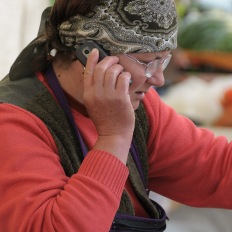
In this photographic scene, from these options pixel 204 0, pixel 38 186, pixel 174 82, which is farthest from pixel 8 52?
pixel 204 0

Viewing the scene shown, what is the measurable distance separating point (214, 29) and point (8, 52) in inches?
77.1

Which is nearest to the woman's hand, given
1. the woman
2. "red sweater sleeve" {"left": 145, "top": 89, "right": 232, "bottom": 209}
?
the woman

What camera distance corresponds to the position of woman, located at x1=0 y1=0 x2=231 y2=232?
3.68ft

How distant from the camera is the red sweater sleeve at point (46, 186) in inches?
43.4

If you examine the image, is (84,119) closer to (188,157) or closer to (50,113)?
(50,113)

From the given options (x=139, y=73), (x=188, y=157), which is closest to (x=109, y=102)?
(x=139, y=73)

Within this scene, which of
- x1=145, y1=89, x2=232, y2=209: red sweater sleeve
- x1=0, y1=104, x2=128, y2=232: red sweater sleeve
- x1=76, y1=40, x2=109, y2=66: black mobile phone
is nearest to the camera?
x1=0, y1=104, x2=128, y2=232: red sweater sleeve

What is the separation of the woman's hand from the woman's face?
4 centimetres

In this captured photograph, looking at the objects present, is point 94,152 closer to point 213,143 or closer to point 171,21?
point 171,21

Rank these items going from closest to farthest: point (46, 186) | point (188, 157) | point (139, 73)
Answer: point (46, 186), point (139, 73), point (188, 157)

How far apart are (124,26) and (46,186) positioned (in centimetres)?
34

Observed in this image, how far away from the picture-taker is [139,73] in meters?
1.24

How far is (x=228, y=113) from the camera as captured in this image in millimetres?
2867

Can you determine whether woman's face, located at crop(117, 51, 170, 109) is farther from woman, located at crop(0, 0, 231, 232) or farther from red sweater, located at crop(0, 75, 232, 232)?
red sweater, located at crop(0, 75, 232, 232)
